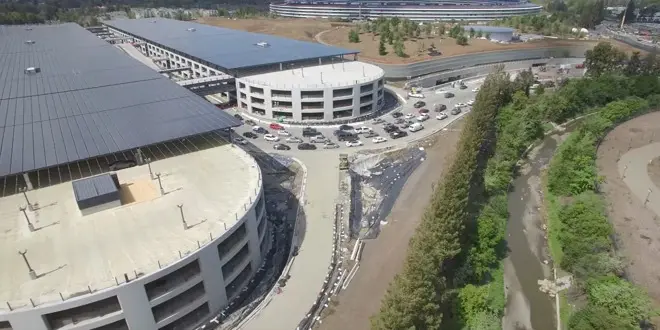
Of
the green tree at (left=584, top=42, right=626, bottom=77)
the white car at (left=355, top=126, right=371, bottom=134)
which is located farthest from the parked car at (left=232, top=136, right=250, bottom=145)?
the green tree at (left=584, top=42, right=626, bottom=77)

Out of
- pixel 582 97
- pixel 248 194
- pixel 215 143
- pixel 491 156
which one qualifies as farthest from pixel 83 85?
pixel 582 97

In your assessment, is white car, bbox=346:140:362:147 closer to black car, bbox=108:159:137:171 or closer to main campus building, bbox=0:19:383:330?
main campus building, bbox=0:19:383:330

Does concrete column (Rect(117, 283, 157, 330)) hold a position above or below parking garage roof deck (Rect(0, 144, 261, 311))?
below

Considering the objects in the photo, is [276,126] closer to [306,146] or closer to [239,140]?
[239,140]

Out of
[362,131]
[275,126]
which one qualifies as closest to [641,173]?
[362,131]

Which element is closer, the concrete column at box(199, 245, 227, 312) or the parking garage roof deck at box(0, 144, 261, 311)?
the parking garage roof deck at box(0, 144, 261, 311)

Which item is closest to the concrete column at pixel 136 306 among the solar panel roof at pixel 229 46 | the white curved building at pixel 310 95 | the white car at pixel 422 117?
the white curved building at pixel 310 95

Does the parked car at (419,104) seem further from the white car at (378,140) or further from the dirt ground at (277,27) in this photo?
the dirt ground at (277,27)
